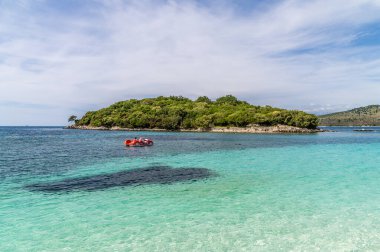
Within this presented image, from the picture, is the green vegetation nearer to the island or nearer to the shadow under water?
the island

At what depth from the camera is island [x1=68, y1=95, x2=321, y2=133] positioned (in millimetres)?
131500

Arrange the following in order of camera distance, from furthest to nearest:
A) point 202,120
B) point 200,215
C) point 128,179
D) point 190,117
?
point 190,117 → point 202,120 → point 128,179 → point 200,215

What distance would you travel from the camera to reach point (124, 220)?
1236 centimetres

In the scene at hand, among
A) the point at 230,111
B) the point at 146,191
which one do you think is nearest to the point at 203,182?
the point at 146,191

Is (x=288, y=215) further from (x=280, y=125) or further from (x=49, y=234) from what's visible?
(x=280, y=125)

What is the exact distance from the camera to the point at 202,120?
143250 mm

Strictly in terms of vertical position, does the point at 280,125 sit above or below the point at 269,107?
below

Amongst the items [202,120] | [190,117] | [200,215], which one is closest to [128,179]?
[200,215]

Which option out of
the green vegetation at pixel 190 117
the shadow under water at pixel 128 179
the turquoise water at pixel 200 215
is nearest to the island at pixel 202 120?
the green vegetation at pixel 190 117

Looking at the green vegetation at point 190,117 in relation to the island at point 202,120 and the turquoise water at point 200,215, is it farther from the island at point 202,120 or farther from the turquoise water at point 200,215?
the turquoise water at point 200,215

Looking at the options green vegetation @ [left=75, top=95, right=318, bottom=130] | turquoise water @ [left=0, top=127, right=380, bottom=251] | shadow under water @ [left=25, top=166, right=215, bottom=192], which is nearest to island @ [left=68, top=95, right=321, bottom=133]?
green vegetation @ [left=75, top=95, right=318, bottom=130]

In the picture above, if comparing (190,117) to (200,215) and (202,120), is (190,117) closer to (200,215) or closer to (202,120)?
(202,120)

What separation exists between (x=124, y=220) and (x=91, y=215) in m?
1.80

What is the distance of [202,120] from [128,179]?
122357 mm
